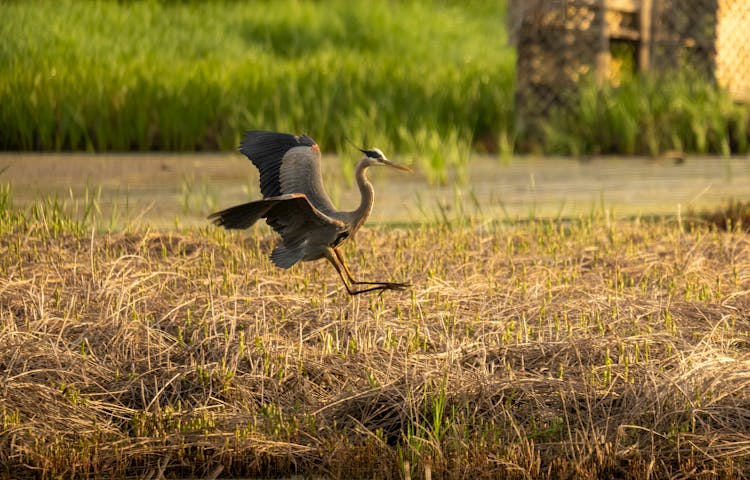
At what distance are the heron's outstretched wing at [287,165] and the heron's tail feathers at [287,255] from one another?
15cm

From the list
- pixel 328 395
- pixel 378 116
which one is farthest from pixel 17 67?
pixel 328 395

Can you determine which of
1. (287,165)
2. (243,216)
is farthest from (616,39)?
(243,216)

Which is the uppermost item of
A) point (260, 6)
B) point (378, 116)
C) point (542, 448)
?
point (260, 6)

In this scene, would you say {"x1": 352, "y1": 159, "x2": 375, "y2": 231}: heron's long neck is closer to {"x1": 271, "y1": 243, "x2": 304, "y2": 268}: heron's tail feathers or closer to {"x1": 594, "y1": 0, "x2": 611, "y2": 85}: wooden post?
{"x1": 271, "y1": 243, "x2": 304, "y2": 268}: heron's tail feathers

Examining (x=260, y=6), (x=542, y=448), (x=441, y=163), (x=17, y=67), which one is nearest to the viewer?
(x=542, y=448)

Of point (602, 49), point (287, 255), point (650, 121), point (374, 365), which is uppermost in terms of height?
point (602, 49)

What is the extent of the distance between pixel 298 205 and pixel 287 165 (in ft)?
1.01

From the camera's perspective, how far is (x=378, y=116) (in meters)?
9.55

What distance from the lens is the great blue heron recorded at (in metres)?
3.63

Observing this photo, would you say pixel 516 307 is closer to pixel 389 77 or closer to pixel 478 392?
pixel 478 392

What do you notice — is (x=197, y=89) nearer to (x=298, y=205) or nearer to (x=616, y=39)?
(x=616, y=39)

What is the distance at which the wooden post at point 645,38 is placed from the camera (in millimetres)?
10945

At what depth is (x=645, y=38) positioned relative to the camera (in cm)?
1111

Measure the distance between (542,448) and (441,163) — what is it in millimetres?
4586
